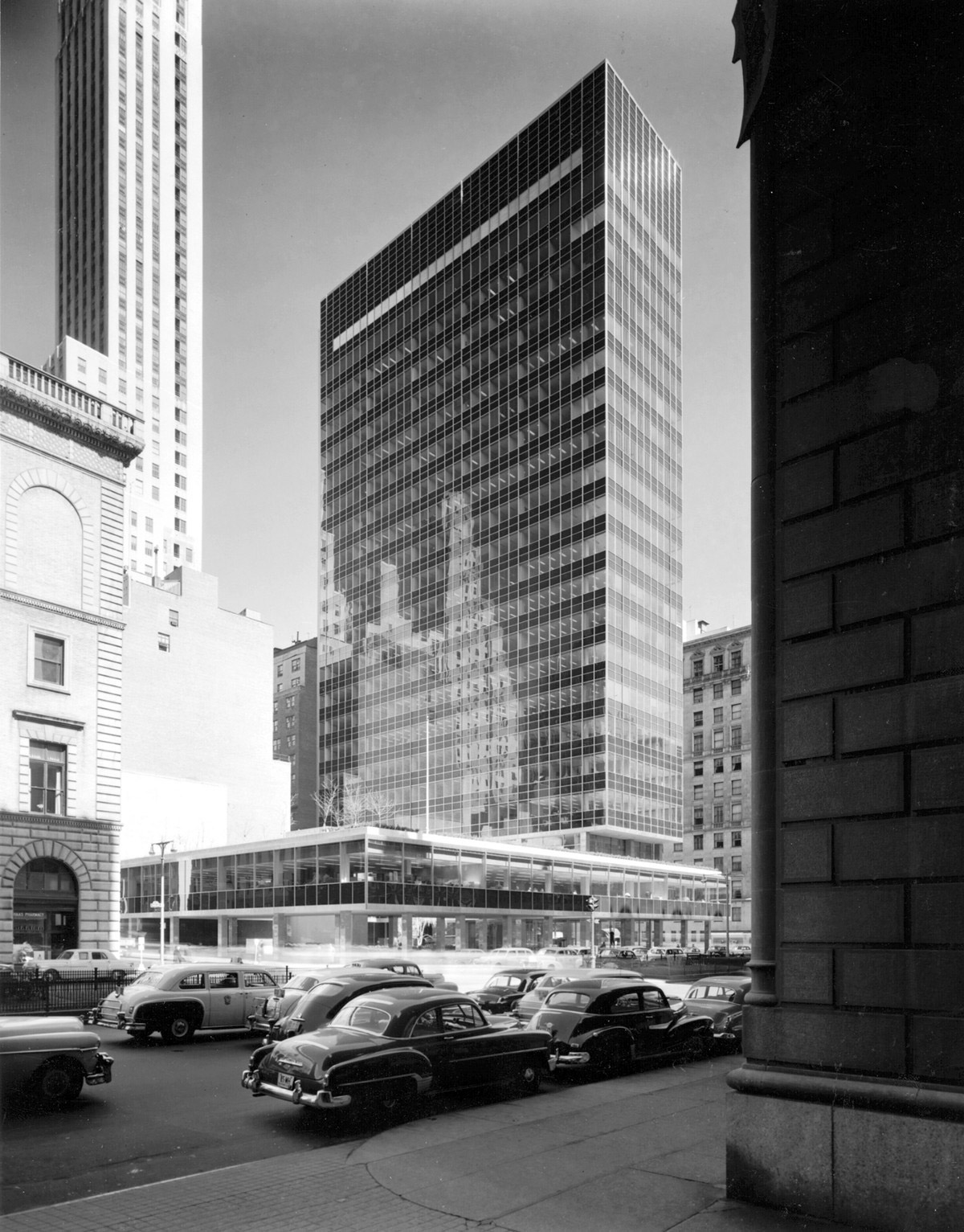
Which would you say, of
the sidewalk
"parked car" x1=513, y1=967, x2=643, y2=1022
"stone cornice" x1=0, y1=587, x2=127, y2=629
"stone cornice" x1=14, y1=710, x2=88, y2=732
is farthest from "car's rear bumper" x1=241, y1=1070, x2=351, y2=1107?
"stone cornice" x1=0, y1=587, x2=127, y2=629

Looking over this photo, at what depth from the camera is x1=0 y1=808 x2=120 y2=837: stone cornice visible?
80.8 feet

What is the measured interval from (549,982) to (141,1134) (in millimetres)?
12894

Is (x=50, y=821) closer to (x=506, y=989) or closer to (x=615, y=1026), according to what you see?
(x=506, y=989)

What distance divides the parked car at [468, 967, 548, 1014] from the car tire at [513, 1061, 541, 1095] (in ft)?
25.5

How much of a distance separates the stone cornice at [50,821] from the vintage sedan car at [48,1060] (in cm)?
1128

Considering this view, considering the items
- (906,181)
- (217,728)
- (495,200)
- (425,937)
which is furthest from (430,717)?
(906,181)

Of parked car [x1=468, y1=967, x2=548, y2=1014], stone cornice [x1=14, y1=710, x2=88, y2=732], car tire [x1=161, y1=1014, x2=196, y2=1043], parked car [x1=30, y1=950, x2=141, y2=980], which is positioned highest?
stone cornice [x1=14, y1=710, x2=88, y2=732]

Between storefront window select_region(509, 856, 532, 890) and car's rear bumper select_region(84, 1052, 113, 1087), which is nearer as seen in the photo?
car's rear bumper select_region(84, 1052, 113, 1087)

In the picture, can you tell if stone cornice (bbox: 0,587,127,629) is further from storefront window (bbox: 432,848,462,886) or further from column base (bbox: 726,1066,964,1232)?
storefront window (bbox: 432,848,462,886)

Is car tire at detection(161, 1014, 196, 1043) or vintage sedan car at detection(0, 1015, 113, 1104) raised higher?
vintage sedan car at detection(0, 1015, 113, 1104)

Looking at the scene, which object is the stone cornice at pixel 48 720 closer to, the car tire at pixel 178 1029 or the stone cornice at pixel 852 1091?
the car tire at pixel 178 1029

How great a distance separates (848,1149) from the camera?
744 centimetres

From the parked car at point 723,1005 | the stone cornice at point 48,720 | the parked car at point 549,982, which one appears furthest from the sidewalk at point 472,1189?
the stone cornice at point 48,720

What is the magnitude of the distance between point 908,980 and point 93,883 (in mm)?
27911
